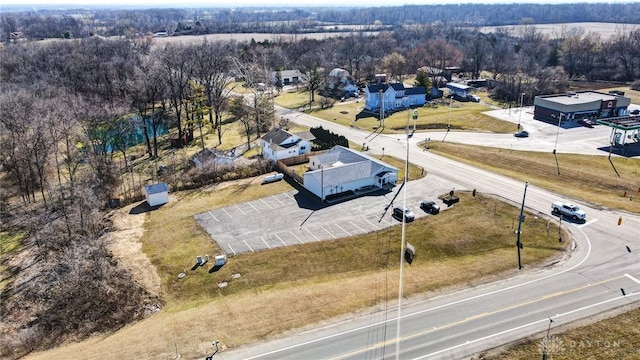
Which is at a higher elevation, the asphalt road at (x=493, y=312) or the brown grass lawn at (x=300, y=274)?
the asphalt road at (x=493, y=312)

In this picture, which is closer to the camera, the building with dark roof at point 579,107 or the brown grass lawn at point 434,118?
the building with dark roof at point 579,107

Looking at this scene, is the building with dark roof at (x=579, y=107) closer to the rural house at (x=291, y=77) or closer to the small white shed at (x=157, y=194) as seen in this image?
the small white shed at (x=157, y=194)

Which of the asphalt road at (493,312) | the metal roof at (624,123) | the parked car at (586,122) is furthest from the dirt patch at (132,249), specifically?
the parked car at (586,122)

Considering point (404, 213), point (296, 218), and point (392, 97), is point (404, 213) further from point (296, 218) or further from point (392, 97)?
point (392, 97)

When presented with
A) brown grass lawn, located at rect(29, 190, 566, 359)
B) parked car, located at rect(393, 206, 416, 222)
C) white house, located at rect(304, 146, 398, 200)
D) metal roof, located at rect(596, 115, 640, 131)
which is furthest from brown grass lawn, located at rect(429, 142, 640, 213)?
parked car, located at rect(393, 206, 416, 222)

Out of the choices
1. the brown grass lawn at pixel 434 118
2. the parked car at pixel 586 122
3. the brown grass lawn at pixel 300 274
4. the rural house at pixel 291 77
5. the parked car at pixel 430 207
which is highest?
the rural house at pixel 291 77

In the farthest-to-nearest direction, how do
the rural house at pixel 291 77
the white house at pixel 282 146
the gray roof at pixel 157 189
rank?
the rural house at pixel 291 77
the white house at pixel 282 146
the gray roof at pixel 157 189

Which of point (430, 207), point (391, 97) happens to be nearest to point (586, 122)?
point (391, 97)

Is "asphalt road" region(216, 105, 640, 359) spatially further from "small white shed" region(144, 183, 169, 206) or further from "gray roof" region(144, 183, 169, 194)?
"gray roof" region(144, 183, 169, 194)
